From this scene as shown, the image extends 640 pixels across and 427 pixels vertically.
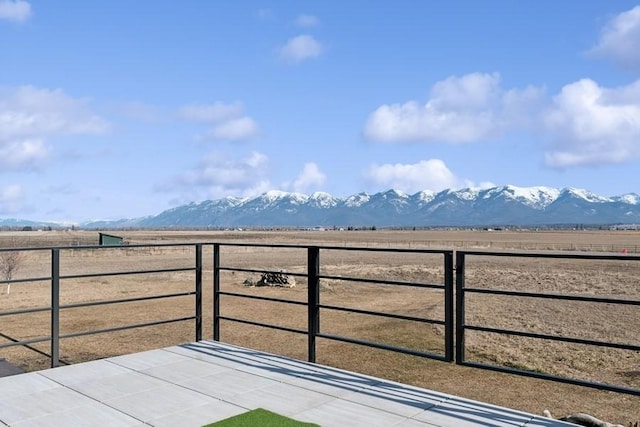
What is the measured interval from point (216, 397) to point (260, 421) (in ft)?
2.43

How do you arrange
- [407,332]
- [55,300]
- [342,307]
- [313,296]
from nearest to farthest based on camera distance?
[55,300] → [313,296] → [342,307] → [407,332]

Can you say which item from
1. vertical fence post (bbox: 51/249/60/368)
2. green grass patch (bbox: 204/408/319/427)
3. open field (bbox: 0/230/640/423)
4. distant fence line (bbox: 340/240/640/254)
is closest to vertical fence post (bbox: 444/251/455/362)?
green grass patch (bbox: 204/408/319/427)

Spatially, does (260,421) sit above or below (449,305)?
below

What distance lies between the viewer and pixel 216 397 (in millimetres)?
4430

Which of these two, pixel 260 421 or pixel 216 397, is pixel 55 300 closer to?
pixel 216 397

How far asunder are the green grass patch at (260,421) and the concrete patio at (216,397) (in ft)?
0.33

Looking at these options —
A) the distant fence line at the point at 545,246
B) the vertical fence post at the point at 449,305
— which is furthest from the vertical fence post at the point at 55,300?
the distant fence line at the point at 545,246

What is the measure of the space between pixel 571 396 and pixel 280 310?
838 cm

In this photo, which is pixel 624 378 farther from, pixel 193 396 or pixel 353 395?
pixel 193 396

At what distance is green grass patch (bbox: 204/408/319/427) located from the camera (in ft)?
12.4

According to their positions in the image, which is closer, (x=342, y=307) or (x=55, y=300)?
(x=55, y=300)

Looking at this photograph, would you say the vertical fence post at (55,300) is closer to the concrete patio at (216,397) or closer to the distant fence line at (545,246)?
the concrete patio at (216,397)

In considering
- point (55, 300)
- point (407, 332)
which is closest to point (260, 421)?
point (55, 300)

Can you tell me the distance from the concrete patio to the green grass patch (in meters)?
0.10
